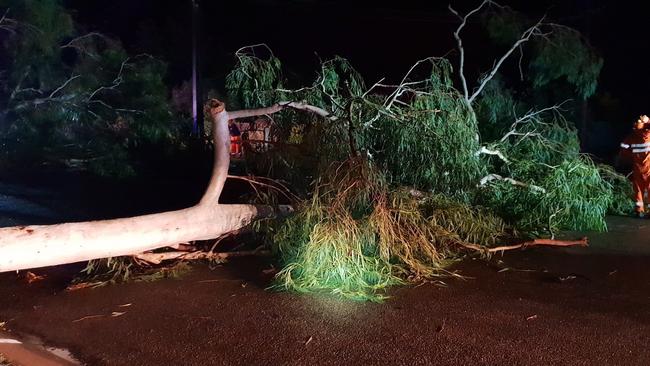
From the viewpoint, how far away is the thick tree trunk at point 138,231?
539 cm

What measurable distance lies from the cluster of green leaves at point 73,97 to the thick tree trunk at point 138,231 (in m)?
8.30

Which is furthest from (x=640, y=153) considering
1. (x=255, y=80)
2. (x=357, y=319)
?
(x=357, y=319)

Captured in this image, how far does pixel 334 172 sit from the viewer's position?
678 cm

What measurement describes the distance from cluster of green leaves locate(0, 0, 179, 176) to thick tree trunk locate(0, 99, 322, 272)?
8.30 meters

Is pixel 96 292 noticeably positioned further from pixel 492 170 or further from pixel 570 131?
pixel 570 131

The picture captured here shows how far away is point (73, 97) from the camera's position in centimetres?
1562

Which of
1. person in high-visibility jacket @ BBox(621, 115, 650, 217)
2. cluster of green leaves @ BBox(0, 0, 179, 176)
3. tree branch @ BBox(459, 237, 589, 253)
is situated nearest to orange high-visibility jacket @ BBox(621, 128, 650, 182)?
person in high-visibility jacket @ BBox(621, 115, 650, 217)

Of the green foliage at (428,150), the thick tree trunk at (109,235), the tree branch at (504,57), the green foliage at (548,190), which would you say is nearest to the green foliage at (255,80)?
the green foliage at (428,150)

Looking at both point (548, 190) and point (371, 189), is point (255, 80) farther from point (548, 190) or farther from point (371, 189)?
point (548, 190)

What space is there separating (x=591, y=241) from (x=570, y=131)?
6.58 feet

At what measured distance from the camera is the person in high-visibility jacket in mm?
9289

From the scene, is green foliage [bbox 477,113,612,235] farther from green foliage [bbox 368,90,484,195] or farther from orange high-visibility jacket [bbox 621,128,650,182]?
orange high-visibility jacket [bbox 621,128,650,182]

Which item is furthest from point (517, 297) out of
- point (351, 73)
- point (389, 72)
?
point (389, 72)

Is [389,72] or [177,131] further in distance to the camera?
[389,72]
